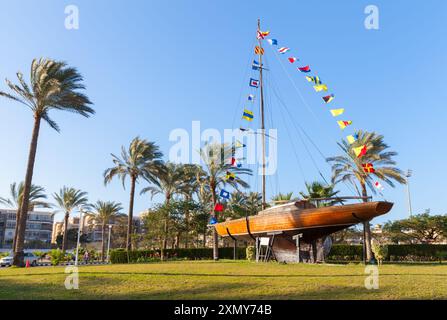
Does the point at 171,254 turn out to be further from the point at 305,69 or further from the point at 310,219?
the point at 305,69

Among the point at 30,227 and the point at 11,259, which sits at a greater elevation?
the point at 30,227

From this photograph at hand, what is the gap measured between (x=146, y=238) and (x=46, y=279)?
24.1 m

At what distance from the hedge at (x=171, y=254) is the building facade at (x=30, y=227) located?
6124 centimetres

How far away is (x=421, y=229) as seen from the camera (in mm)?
42781

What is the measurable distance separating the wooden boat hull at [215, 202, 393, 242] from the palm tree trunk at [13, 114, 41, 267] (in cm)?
1374

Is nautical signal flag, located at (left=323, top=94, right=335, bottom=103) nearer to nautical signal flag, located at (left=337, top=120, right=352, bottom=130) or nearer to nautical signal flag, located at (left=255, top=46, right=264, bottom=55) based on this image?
nautical signal flag, located at (left=337, top=120, right=352, bottom=130)

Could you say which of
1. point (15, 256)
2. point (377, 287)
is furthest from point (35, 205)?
point (377, 287)

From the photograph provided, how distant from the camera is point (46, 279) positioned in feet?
39.5

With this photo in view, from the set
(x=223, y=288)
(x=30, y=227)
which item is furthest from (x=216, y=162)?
(x=30, y=227)

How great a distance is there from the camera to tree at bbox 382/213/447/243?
133ft

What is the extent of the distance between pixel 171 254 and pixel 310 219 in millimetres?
20257

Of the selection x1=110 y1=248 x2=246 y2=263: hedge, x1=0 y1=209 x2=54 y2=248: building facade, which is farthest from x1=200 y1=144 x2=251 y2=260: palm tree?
x1=0 y1=209 x2=54 y2=248: building facade

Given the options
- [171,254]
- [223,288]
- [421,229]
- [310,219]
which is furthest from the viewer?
[421,229]
